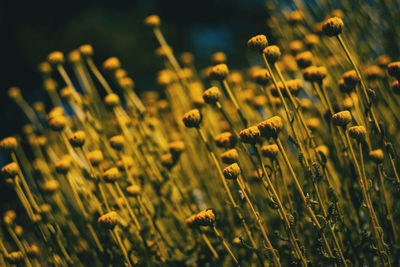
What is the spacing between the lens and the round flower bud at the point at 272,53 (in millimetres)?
749

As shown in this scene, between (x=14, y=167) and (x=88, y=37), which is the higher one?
(x=88, y=37)

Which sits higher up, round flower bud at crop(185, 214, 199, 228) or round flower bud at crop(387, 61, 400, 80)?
round flower bud at crop(387, 61, 400, 80)

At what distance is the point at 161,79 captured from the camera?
1354 mm

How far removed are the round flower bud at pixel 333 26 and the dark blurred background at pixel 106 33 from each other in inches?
116

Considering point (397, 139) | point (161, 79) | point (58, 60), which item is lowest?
point (397, 139)

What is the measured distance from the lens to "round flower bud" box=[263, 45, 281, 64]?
0.75 meters

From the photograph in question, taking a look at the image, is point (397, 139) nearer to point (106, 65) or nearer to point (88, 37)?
point (106, 65)

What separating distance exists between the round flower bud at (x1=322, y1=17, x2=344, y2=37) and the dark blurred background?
9.64 feet

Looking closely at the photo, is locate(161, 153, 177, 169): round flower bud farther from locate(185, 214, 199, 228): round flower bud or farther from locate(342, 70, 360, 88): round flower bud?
locate(342, 70, 360, 88): round flower bud

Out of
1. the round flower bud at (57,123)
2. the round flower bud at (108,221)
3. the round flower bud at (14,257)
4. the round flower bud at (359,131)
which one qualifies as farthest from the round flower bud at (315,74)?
the round flower bud at (14,257)

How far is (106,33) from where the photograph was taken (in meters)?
4.97

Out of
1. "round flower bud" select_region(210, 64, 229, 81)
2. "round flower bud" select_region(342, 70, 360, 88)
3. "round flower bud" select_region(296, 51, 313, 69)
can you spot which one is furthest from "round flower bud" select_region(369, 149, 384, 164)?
"round flower bud" select_region(210, 64, 229, 81)

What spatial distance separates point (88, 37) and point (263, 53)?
4.64 m

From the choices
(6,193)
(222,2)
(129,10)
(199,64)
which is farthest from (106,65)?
(222,2)
